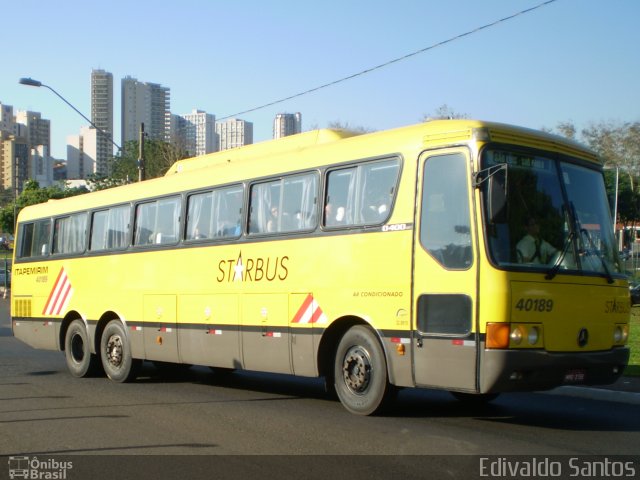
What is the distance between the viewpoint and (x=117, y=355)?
1455 cm

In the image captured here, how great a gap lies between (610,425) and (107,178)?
51.4 metres

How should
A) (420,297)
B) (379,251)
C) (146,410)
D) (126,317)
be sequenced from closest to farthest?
(420,297) → (379,251) → (146,410) → (126,317)

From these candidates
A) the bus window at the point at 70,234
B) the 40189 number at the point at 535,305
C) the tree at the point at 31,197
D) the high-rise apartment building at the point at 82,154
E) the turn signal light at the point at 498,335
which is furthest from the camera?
the high-rise apartment building at the point at 82,154

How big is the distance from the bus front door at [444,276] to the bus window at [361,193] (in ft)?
1.77

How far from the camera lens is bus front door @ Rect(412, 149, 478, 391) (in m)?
8.43

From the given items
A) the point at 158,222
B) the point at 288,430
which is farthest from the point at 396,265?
the point at 158,222

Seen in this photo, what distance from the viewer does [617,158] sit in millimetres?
55344

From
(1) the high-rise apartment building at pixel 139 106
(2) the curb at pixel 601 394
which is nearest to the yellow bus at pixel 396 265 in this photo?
(2) the curb at pixel 601 394

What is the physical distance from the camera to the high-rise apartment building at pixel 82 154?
18762 centimetres

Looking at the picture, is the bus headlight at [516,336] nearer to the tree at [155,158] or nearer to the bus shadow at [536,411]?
the bus shadow at [536,411]

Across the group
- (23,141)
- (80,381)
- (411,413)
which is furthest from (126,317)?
(23,141)

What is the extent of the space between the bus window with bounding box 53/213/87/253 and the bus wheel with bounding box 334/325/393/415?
312 inches

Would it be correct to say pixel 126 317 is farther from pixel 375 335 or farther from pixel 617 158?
pixel 617 158

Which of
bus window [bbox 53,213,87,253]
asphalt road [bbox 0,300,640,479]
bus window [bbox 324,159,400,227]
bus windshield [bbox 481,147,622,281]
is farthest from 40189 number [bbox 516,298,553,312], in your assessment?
bus window [bbox 53,213,87,253]
